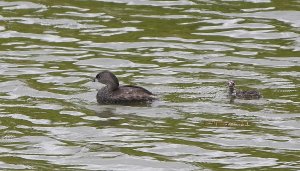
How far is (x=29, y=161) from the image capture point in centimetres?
1429

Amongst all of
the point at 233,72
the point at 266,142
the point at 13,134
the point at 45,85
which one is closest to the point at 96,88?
the point at 45,85

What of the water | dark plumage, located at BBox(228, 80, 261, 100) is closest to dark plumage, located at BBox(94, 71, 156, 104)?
the water

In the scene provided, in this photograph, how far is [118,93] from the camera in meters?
18.0

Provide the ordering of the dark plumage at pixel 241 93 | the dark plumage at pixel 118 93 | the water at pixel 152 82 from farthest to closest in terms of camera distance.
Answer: the dark plumage at pixel 118 93
the dark plumage at pixel 241 93
the water at pixel 152 82

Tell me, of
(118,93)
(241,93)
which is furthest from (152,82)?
(241,93)

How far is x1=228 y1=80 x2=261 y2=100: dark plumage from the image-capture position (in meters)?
17.5

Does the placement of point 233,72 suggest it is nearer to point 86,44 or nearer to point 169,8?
point 86,44

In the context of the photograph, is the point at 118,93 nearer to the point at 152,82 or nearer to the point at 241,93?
the point at 152,82

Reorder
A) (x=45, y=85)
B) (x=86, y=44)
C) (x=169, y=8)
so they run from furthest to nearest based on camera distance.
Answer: (x=169, y=8) → (x=86, y=44) → (x=45, y=85)

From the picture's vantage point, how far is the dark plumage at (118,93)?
17.6 meters

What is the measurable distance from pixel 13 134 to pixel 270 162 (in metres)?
3.83

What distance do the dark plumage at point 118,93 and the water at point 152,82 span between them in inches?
8.0

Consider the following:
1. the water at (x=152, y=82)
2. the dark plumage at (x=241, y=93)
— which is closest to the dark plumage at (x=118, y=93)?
the water at (x=152, y=82)

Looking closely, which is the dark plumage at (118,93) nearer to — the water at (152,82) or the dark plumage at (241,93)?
the water at (152,82)
